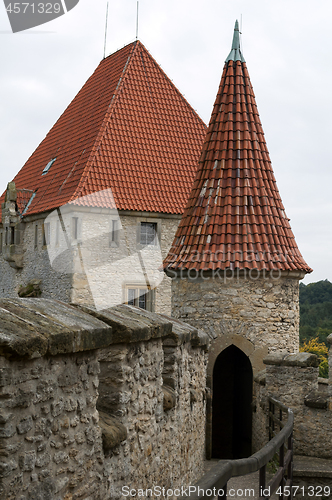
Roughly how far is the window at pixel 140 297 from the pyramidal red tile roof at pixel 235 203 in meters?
7.50

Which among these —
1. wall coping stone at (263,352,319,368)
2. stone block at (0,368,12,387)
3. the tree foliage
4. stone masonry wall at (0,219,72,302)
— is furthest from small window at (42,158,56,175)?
stone block at (0,368,12,387)

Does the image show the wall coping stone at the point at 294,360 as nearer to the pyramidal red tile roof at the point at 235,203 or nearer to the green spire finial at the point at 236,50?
the pyramidal red tile roof at the point at 235,203

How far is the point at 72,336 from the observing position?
2586 mm

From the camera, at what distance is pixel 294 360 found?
7461 mm

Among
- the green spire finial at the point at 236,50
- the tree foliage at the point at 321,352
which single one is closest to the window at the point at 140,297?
the green spire finial at the point at 236,50

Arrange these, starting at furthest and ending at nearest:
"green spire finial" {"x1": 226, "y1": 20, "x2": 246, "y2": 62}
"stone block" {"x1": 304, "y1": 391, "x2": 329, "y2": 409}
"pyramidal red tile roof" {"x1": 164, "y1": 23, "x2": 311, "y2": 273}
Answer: "green spire finial" {"x1": 226, "y1": 20, "x2": 246, "y2": 62}
"pyramidal red tile roof" {"x1": 164, "y1": 23, "x2": 311, "y2": 273}
"stone block" {"x1": 304, "y1": 391, "x2": 329, "y2": 409}

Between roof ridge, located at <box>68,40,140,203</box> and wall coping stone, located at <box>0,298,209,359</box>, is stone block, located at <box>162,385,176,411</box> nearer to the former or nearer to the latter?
wall coping stone, located at <box>0,298,209,359</box>

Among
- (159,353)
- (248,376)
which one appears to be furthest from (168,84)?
(159,353)

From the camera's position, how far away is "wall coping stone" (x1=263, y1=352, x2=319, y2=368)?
24.2 ft

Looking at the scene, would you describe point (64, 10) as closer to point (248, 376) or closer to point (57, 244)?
point (248, 376)

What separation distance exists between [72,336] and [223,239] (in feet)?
21.1

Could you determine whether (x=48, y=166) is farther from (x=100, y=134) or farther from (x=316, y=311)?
(x=316, y=311)

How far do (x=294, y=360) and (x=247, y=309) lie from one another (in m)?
1.31

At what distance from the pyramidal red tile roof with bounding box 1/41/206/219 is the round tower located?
703 cm
